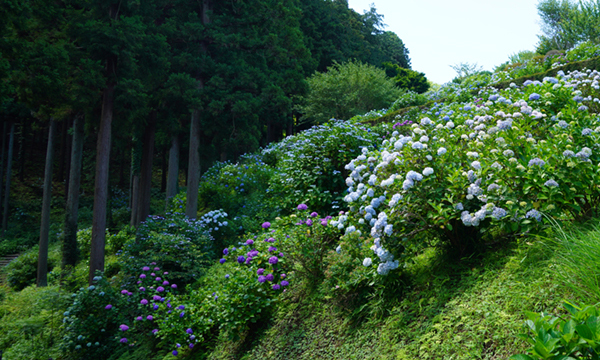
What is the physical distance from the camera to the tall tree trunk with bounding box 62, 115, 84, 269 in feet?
40.7

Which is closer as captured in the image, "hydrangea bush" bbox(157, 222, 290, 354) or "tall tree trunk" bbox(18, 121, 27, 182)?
"hydrangea bush" bbox(157, 222, 290, 354)

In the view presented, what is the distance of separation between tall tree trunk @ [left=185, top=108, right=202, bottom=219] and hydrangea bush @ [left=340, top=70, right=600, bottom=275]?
25.0 feet

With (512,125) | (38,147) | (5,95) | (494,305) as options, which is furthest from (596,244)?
(38,147)

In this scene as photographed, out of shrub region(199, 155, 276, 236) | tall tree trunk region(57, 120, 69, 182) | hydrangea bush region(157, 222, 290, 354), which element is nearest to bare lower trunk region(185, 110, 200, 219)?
shrub region(199, 155, 276, 236)

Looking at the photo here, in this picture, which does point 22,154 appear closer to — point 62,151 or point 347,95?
point 62,151

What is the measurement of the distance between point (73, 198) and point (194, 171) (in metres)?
4.33

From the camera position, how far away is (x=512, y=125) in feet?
12.1

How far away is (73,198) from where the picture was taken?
1262 cm

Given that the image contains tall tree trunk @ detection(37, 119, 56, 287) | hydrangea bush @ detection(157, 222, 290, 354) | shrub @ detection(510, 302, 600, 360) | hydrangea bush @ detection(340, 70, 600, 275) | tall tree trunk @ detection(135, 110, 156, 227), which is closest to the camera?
shrub @ detection(510, 302, 600, 360)

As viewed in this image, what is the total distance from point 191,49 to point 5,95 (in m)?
5.91

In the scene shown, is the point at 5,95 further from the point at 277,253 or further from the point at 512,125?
the point at 512,125

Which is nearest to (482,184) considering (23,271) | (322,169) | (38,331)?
(322,169)

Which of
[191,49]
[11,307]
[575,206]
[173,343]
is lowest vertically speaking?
[11,307]

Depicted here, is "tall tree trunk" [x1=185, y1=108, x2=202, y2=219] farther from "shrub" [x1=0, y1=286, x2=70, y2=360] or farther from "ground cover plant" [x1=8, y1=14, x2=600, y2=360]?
"ground cover plant" [x1=8, y1=14, x2=600, y2=360]
